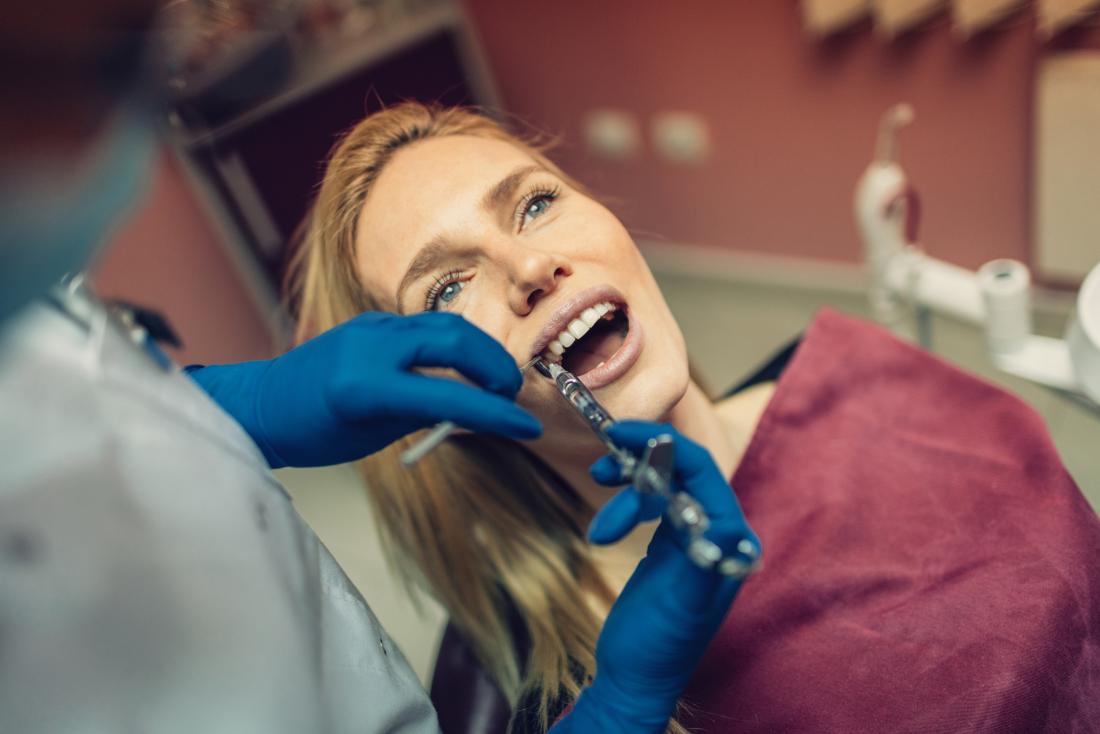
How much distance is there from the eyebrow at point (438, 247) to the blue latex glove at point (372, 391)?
0.13 meters

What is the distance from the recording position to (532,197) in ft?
2.67

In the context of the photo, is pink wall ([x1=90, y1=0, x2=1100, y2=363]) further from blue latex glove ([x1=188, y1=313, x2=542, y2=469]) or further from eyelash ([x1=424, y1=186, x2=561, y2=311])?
blue latex glove ([x1=188, y1=313, x2=542, y2=469])

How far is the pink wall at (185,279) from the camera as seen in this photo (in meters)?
0.75

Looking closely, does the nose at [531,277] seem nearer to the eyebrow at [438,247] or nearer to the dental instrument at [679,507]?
the eyebrow at [438,247]

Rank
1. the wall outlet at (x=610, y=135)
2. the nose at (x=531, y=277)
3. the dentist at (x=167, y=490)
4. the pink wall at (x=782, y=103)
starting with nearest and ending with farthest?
the dentist at (x=167, y=490), the nose at (x=531, y=277), the wall outlet at (x=610, y=135), the pink wall at (x=782, y=103)

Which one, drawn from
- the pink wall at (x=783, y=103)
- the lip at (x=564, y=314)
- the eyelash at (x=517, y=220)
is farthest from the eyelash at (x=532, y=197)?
the pink wall at (x=783, y=103)

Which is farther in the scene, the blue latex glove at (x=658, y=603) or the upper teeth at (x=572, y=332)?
the upper teeth at (x=572, y=332)

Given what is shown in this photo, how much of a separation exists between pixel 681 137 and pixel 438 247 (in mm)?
1359

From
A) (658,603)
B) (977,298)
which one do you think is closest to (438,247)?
(658,603)

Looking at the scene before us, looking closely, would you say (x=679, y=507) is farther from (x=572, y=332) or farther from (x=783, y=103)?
(x=783, y=103)

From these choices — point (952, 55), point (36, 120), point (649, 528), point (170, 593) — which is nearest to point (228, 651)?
point (170, 593)

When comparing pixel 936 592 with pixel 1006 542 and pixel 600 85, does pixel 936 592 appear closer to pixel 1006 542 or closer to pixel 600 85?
pixel 1006 542

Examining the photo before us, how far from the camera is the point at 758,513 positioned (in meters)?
0.95

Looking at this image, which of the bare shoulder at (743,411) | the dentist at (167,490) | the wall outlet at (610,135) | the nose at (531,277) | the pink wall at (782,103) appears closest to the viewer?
the dentist at (167,490)
